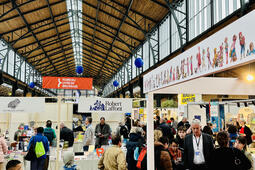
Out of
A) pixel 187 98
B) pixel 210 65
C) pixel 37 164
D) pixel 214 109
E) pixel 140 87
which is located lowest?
pixel 37 164

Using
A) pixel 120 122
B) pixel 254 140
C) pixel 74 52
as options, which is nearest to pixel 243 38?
pixel 254 140

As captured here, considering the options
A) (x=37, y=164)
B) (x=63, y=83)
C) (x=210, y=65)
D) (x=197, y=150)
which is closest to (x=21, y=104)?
(x=37, y=164)

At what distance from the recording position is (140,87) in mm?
15062

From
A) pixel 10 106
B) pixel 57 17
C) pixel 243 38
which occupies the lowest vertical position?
pixel 10 106

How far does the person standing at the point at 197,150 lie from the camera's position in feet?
10.8

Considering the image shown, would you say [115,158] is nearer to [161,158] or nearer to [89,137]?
[161,158]

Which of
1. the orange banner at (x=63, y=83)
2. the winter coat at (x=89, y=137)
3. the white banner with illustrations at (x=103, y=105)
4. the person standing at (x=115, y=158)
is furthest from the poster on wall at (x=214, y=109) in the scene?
the orange banner at (x=63, y=83)

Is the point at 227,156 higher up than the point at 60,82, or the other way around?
the point at 60,82

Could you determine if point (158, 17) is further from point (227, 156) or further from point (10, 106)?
point (227, 156)

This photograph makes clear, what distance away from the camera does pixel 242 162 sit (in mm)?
2600

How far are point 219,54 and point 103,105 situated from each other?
182 inches

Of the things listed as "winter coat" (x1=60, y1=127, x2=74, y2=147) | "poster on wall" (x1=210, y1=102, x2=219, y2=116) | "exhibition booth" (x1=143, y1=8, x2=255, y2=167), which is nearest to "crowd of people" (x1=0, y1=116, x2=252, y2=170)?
"exhibition booth" (x1=143, y1=8, x2=255, y2=167)

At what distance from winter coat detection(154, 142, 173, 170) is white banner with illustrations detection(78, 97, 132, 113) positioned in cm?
305

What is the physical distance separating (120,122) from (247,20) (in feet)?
24.2
